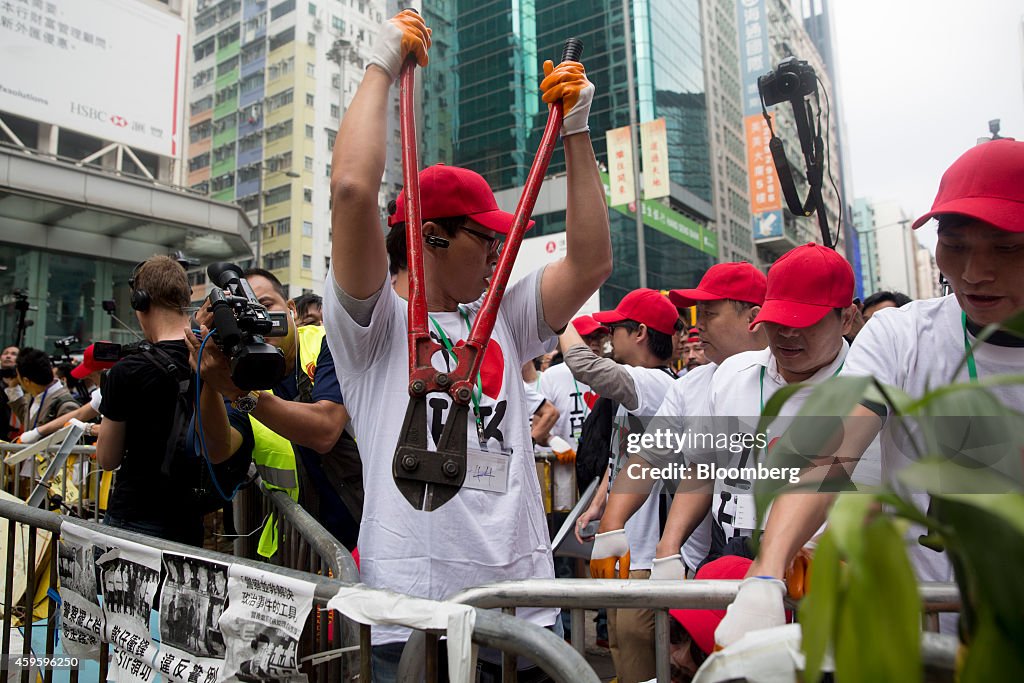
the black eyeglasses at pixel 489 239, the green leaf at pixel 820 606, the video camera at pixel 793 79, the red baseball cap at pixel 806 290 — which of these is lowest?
the green leaf at pixel 820 606

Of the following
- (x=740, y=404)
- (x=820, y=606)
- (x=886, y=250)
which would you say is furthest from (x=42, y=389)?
(x=886, y=250)

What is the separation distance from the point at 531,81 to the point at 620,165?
477 centimetres

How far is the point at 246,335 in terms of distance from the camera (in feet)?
5.98

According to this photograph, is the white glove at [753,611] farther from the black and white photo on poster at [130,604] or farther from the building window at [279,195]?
the building window at [279,195]

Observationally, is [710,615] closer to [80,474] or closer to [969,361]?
[969,361]

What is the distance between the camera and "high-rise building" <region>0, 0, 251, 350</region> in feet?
57.2

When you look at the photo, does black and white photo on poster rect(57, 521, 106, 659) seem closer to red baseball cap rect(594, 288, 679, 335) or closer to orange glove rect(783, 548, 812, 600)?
orange glove rect(783, 548, 812, 600)

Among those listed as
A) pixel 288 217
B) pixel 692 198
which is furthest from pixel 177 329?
pixel 288 217

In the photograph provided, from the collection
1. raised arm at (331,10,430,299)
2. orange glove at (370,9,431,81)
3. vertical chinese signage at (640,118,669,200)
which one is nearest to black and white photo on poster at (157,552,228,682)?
raised arm at (331,10,430,299)

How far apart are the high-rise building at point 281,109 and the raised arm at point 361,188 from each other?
46861 millimetres

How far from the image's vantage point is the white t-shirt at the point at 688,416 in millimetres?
2830

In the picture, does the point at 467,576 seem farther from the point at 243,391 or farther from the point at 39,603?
the point at 39,603

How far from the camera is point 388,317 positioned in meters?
1.75

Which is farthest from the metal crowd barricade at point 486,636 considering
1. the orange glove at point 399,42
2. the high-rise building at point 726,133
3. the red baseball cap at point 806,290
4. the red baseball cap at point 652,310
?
the high-rise building at point 726,133
